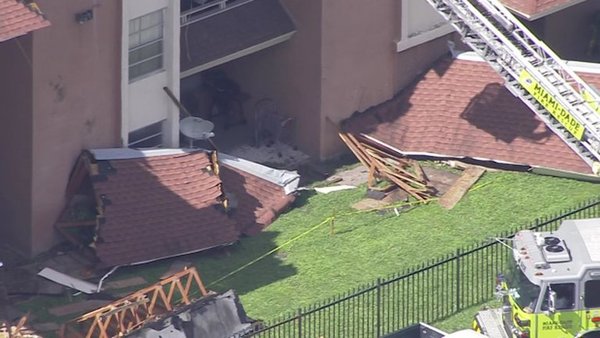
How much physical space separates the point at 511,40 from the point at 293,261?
7.45 meters

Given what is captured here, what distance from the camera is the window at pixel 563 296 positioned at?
39625 mm

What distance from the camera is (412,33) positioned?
176 feet

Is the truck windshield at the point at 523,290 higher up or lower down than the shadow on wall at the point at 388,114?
lower down

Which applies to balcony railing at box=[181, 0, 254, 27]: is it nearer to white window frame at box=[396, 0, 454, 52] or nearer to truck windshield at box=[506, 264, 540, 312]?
white window frame at box=[396, 0, 454, 52]

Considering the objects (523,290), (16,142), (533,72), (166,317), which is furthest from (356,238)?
(523,290)

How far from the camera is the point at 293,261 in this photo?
47.4 metres

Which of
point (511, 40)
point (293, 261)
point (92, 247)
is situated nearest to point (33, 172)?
point (92, 247)

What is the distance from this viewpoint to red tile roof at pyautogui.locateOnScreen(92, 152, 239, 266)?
46938 millimetres

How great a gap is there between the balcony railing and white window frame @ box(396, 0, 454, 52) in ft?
12.7

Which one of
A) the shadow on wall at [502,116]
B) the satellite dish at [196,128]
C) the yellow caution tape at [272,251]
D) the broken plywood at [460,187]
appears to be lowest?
the yellow caution tape at [272,251]

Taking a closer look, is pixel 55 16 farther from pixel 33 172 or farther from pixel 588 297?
pixel 588 297

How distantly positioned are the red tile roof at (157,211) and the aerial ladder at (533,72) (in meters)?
6.93

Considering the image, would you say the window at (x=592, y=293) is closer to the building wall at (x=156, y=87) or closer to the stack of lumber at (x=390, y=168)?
the stack of lumber at (x=390, y=168)

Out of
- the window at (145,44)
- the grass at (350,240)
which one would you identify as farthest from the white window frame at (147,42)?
the grass at (350,240)
